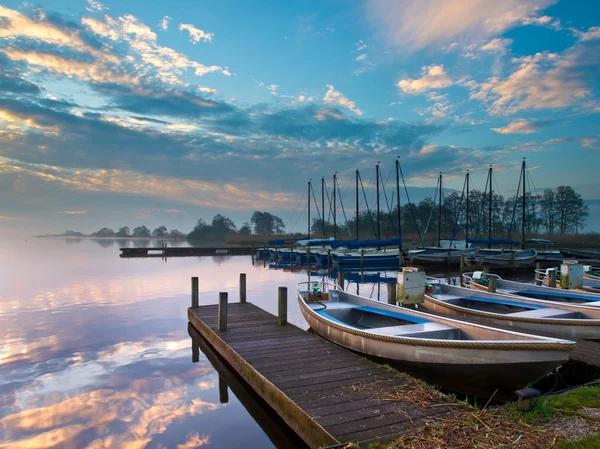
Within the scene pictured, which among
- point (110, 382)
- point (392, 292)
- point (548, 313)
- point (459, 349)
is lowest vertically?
point (110, 382)

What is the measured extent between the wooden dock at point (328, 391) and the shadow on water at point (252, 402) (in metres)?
0.49

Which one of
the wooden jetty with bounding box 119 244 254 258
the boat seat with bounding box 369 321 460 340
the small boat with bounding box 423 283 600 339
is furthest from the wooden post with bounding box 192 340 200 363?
the wooden jetty with bounding box 119 244 254 258

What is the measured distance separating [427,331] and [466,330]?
72cm

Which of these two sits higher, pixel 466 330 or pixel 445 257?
pixel 466 330

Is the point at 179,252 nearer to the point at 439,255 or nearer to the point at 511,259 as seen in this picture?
the point at 439,255

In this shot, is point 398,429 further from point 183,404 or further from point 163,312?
point 163,312

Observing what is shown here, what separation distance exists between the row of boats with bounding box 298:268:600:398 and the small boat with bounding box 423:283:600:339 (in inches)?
0.8

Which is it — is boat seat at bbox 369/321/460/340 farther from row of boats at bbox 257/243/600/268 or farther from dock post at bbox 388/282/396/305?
row of boats at bbox 257/243/600/268

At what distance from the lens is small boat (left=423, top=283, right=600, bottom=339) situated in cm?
947

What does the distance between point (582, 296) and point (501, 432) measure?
10236 millimetres

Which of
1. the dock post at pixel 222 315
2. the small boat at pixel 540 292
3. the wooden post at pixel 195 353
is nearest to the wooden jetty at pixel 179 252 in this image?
the small boat at pixel 540 292

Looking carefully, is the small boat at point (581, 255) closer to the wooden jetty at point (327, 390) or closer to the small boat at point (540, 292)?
the small boat at point (540, 292)

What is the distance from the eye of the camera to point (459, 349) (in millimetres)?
6672

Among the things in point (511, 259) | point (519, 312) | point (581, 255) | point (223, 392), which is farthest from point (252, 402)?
point (581, 255)
